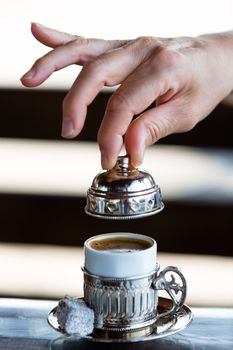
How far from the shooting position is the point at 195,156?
247cm

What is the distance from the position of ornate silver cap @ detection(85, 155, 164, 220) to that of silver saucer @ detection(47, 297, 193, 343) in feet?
0.48

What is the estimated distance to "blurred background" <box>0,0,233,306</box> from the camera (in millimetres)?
2438

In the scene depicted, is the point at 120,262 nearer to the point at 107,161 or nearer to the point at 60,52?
the point at 107,161

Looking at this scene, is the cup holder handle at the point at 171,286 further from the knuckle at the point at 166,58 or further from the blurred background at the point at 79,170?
the blurred background at the point at 79,170

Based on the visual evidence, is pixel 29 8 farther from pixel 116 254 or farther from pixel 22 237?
pixel 116 254

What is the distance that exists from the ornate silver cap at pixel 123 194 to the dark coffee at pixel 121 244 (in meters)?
0.06

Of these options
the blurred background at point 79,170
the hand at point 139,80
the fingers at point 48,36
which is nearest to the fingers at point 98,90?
the hand at point 139,80

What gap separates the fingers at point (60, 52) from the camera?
1139mm

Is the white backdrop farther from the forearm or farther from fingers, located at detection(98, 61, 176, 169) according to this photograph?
fingers, located at detection(98, 61, 176, 169)

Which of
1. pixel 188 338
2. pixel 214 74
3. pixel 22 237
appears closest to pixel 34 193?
pixel 22 237

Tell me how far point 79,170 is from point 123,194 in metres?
1.44

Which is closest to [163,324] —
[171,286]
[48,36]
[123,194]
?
[171,286]

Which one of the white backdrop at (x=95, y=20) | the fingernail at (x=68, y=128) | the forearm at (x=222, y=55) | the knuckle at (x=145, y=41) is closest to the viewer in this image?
the fingernail at (x=68, y=128)

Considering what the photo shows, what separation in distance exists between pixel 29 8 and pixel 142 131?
147 cm
